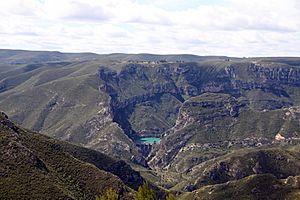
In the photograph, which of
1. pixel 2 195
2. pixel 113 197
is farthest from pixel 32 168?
pixel 113 197

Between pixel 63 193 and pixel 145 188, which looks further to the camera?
pixel 63 193

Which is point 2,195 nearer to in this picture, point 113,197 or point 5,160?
point 5,160

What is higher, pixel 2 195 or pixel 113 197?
pixel 113 197

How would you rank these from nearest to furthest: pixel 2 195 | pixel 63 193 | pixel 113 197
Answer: pixel 113 197 → pixel 2 195 → pixel 63 193

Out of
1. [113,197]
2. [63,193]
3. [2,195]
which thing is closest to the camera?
[113,197]

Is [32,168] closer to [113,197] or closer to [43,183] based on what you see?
[43,183]

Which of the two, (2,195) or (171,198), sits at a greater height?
(171,198)

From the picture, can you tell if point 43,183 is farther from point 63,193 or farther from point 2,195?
point 2,195

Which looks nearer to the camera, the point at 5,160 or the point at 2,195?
the point at 2,195

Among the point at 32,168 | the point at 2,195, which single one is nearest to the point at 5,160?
the point at 32,168
